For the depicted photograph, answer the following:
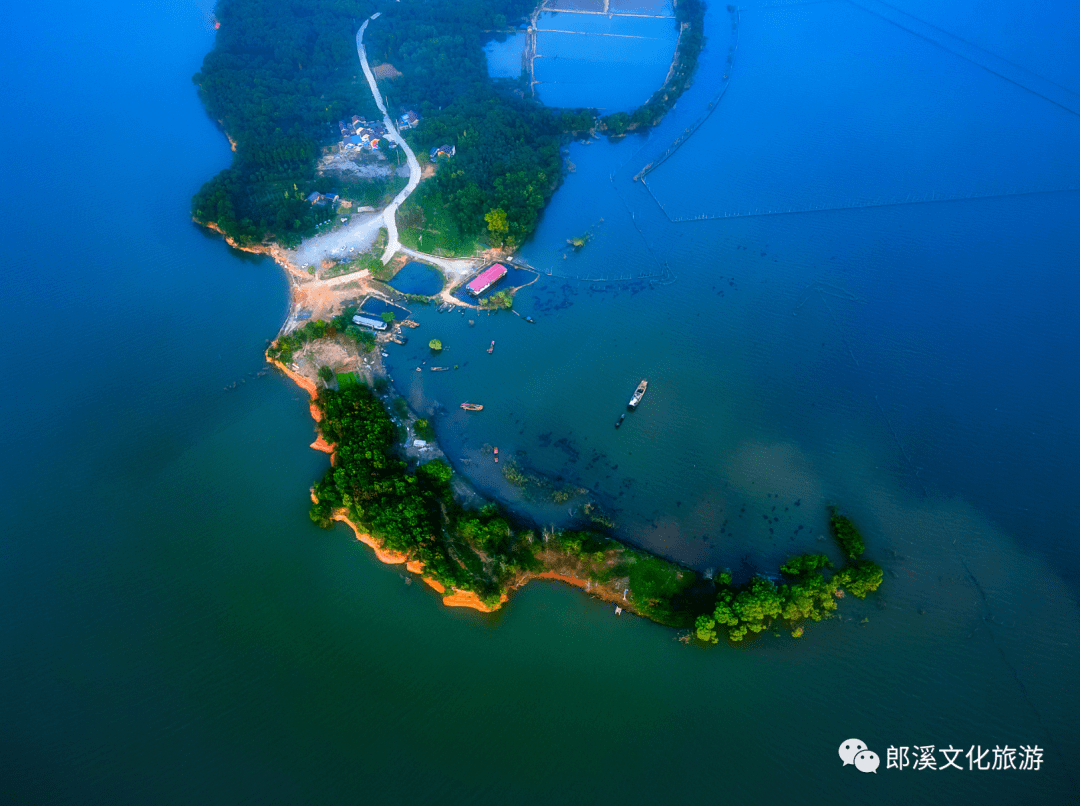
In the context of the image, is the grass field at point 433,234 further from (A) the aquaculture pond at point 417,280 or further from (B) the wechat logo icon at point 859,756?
Result: (B) the wechat logo icon at point 859,756

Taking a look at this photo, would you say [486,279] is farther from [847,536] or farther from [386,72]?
→ [386,72]

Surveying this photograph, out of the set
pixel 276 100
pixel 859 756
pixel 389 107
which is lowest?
pixel 859 756

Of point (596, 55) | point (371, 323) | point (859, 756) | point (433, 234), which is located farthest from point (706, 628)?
point (596, 55)

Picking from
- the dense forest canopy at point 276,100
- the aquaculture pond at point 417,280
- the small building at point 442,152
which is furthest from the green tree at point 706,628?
the small building at point 442,152

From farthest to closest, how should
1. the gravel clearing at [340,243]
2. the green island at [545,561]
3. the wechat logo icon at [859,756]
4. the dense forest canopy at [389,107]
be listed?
the dense forest canopy at [389,107] < the gravel clearing at [340,243] < the green island at [545,561] < the wechat logo icon at [859,756]

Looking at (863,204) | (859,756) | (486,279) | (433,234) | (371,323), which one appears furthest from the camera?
(863,204)
